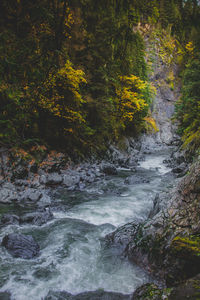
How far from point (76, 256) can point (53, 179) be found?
4062 millimetres

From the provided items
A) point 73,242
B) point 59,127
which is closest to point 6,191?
point 73,242

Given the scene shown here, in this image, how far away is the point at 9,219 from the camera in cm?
486

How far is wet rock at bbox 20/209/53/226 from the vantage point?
16.3ft

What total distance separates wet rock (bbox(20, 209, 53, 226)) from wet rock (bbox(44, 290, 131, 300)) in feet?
7.34

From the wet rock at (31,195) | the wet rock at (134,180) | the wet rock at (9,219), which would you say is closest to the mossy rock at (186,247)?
the wet rock at (9,219)

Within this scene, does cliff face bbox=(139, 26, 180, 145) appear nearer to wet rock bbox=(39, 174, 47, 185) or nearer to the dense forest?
the dense forest

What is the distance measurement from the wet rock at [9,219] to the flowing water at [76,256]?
0.18 meters

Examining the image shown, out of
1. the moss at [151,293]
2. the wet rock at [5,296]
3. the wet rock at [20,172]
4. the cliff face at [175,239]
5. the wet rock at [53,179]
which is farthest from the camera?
the wet rock at [53,179]

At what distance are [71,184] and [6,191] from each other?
261cm

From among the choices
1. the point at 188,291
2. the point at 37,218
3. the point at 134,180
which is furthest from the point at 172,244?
the point at 134,180

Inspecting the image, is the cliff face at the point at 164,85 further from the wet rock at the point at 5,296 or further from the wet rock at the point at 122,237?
the wet rock at the point at 5,296

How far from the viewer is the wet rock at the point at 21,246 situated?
3.72m

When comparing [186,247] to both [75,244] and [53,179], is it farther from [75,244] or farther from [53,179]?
[53,179]

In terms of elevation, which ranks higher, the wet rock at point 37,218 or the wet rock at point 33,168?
the wet rock at point 33,168
